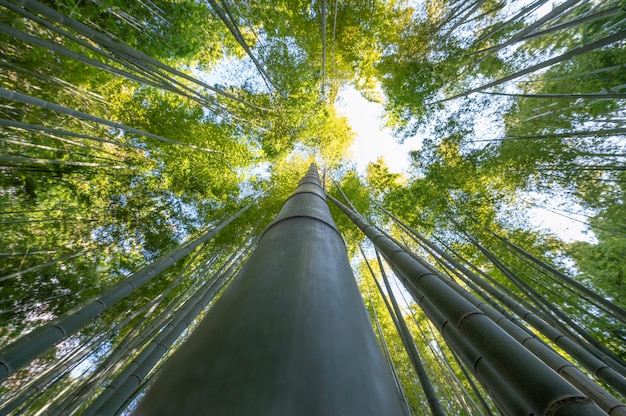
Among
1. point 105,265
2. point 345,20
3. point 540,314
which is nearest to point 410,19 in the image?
point 345,20

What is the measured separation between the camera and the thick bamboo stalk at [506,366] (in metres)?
0.54

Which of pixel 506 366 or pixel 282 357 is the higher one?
pixel 282 357

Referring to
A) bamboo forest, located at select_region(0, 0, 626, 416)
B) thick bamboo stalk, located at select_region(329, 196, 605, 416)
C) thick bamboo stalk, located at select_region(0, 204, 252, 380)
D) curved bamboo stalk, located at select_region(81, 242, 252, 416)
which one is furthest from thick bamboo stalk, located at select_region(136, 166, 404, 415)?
curved bamboo stalk, located at select_region(81, 242, 252, 416)

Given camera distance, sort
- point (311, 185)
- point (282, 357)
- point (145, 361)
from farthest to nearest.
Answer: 1. point (145, 361)
2. point (311, 185)
3. point (282, 357)

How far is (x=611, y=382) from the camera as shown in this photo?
1.77 meters

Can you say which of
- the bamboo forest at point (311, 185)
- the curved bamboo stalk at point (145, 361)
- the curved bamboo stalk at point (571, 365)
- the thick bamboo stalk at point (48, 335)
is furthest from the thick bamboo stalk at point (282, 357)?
the curved bamboo stalk at point (145, 361)

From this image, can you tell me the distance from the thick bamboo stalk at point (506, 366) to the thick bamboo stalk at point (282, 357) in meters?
0.32

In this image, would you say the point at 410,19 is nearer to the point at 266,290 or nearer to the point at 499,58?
the point at 499,58

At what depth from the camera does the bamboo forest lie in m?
1.54

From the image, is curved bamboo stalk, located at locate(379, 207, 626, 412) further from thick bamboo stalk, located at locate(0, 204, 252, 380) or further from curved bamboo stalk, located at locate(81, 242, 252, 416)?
curved bamboo stalk, located at locate(81, 242, 252, 416)

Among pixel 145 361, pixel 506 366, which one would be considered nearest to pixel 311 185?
pixel 506 366

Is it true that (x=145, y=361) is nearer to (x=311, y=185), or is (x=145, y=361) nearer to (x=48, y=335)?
(x=48, y=335)

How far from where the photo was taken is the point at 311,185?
6.63 ft

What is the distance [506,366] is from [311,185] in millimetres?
1561
